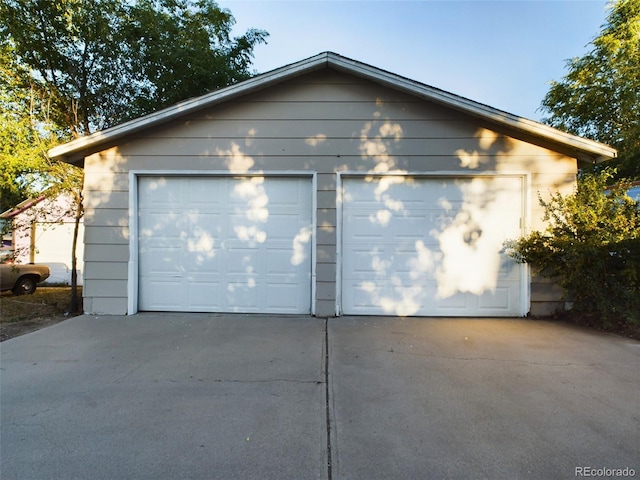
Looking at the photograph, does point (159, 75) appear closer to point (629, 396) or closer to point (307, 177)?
point (307, 177)

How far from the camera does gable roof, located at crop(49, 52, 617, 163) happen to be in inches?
201

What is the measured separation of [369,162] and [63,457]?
489 cm

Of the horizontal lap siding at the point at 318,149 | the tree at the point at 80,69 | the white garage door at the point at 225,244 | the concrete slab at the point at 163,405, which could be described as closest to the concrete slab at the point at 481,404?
the concrete slab at the point at 163,405

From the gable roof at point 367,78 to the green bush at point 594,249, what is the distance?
2.14ft

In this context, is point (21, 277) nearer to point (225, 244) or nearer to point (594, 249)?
point (225, 244)

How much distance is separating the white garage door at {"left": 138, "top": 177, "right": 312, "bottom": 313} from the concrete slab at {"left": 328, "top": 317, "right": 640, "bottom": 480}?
5.16ft

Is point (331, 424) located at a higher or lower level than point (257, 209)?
lower

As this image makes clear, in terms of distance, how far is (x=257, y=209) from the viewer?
5.62 meters

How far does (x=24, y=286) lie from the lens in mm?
9172

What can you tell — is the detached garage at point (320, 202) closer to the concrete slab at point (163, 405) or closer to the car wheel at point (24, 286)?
the concrete slab at point (163, 405)

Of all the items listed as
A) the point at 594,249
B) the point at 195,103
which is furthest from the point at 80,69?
the point at 594,249

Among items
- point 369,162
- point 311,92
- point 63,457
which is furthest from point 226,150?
point 63,457

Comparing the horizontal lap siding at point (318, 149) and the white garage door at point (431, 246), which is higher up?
the horizontal lap siding at point (318, 149)

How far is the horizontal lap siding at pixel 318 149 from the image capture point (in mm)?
5418
